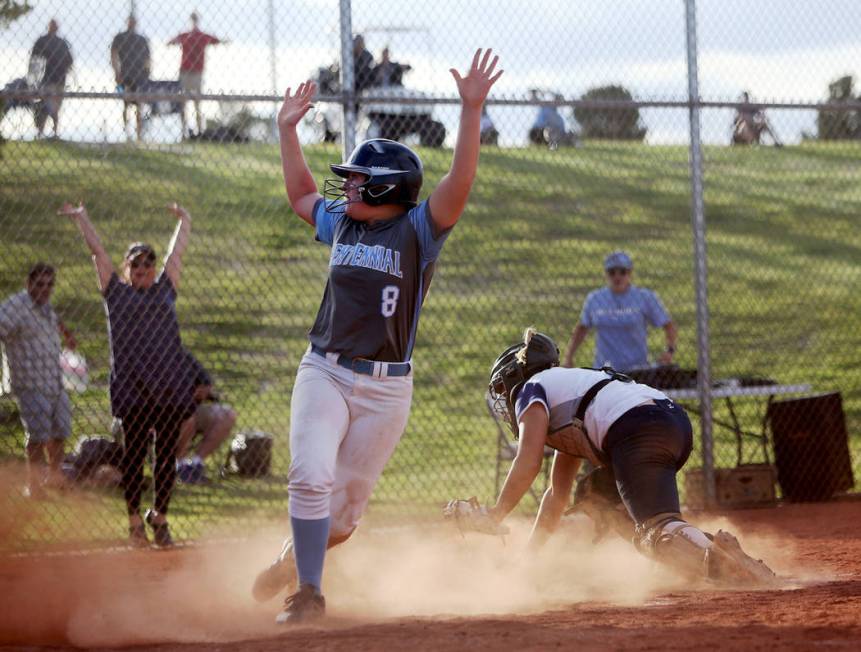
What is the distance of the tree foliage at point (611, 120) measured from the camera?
29.0 feet

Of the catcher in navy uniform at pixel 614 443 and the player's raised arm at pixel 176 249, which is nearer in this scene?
the catcher in navy uniform at pixel 614 443

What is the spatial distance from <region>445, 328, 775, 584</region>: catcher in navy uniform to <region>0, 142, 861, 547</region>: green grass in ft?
12.5

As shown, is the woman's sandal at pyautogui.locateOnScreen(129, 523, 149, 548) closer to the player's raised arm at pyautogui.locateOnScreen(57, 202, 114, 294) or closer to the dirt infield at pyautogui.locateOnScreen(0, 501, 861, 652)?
the dirt infield at pyautogui.locateOnScreen(0, 501, 861, 652)

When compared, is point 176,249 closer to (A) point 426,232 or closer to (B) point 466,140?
(A) point 426,232

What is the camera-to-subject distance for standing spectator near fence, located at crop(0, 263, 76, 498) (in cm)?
835

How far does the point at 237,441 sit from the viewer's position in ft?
33.7

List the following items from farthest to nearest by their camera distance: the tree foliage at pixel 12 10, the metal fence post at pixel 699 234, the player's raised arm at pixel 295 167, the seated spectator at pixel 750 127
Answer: the seated spectator at pixel 750 127, the metal fence post at pixel 699 234, the tree foliage at pixel 12 10, the player's raised arm at pixel 295 167

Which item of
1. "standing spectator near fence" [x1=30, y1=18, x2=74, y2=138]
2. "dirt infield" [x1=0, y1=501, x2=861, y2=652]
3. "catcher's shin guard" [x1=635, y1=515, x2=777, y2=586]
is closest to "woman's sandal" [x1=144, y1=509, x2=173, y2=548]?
"dirt infield" [x1=0, y1=501, x2=861, y2=652]

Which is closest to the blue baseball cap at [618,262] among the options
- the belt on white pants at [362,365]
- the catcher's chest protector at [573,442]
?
the catcher's chest protector at [573,442]

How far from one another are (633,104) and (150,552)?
440cm

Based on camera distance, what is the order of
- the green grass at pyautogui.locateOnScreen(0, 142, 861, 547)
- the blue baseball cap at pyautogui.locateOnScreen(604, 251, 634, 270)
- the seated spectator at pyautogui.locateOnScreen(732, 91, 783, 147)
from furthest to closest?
the green grass at pyautogui.locateOnScreen(0, 142, 861, 547) → the blue baseball cap at pyautogui.locateOnScreen(604, 251, 634, 270) → the seated spectator at pyautogui.locateOnScreen(732, 91, 783, 147)

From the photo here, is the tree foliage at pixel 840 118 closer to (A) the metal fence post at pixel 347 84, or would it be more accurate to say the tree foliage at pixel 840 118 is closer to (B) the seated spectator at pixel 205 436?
(A) the metal fence post at pixel 347 84

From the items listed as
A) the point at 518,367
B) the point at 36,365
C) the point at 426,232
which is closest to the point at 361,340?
the point at 426,232

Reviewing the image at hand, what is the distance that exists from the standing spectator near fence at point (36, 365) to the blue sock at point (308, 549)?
4.12 metres
